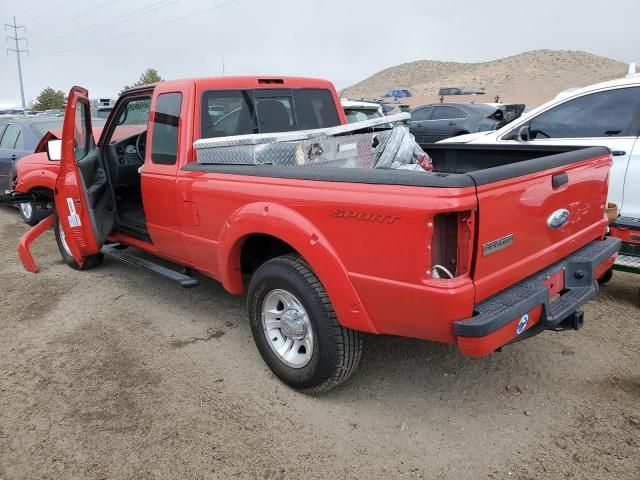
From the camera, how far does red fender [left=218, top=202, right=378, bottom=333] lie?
2729 millimetres

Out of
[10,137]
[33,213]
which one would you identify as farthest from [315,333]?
[10,137]

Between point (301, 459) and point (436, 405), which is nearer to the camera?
point (301, 459)

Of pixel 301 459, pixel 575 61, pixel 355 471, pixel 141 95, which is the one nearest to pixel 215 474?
pixel 301 459

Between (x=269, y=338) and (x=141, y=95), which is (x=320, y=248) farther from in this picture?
(x=141, y=95)

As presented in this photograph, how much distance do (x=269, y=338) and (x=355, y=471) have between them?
106 centimetres

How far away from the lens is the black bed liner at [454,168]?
2.39m

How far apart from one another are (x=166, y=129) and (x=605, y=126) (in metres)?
3.99

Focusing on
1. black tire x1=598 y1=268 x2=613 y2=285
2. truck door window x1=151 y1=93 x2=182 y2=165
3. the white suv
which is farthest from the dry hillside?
truck door window x1=151 y1=93 x2=182 y2=165

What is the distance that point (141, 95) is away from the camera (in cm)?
457

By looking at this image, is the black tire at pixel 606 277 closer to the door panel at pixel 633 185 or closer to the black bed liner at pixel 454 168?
the door panel at pixel 633 185

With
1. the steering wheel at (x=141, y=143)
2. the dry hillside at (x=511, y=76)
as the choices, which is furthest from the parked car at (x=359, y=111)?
the dry hillside at (x=511, y=76)

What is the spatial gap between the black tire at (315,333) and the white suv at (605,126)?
3.12m

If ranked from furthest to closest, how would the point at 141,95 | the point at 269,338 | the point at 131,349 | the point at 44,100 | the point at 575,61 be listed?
the point at 575,61 < the point at 44,100 < the point at 141,95 < the point at 131,349 < the point at 269,338

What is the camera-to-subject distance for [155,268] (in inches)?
174
